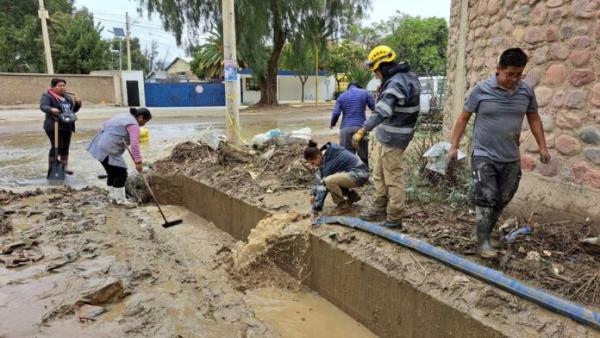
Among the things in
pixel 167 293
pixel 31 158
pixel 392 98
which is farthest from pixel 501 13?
pixel 31 158

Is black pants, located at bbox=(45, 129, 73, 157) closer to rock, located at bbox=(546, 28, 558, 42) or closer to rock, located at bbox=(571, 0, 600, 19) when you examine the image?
→ rock, located at bbox=(546, 28, 558, 42)

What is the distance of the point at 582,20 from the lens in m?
3.95

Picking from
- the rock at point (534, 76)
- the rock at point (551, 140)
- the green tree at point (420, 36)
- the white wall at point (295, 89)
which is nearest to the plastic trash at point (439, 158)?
the rock at point (551, 140)

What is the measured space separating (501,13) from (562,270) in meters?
3.11

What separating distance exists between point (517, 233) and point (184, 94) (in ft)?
102

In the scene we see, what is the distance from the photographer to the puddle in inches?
161

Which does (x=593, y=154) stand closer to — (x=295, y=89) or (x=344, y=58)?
(x=295, y=89)

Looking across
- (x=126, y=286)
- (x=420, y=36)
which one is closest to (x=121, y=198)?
(x=126, y=286)

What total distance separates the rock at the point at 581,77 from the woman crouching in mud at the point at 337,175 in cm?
220

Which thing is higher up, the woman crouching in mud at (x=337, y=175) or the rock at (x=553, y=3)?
the rock at (x=553, y=3)

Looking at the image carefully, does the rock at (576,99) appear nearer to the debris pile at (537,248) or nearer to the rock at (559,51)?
the rock at (559,51)

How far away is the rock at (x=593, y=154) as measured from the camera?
391 centimetres

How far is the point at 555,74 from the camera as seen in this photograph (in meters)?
4.25

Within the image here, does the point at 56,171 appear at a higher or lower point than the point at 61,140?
lower
